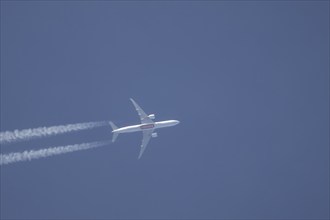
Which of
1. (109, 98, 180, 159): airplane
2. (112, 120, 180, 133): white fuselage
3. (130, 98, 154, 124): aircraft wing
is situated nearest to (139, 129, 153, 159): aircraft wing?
(109, 98, 180, 159): airplane

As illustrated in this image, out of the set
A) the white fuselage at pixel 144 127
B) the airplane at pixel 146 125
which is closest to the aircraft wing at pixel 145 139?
the airplane at pixel 146 125

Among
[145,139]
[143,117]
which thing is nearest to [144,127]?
[143,117]

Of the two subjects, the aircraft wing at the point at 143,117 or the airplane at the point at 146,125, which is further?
the aircraft wing at the point at 143,117

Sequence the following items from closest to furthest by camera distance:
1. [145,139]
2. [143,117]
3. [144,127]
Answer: [144,127] → [143,117] → [145,139]

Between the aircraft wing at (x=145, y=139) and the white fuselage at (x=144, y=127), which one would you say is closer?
the white fuselage at (x=144, y=127)

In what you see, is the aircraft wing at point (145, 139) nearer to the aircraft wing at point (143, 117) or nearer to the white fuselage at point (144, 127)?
the white fuselage at point (144, 127)

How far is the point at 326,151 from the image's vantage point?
150m

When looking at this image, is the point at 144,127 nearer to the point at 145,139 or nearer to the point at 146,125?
the point at 146,125

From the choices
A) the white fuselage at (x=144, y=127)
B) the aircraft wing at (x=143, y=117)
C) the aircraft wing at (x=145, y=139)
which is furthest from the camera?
the aircraft wing at (x=145, y=139)

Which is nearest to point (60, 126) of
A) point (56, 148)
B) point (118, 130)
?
point (56, 148)

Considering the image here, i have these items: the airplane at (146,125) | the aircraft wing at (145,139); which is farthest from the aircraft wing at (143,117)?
the aircraft wing at (145,139)

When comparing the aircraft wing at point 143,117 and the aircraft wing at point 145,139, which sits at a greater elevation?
the aircraft wing at point 143,117

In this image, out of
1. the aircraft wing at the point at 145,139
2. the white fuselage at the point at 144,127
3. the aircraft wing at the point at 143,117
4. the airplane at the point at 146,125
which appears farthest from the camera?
the aircraft wing at the point at 145,139

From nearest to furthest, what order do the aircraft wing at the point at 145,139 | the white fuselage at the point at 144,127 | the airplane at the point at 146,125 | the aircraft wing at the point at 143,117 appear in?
the white fuselage at the point at 144,127 < the airplane at the point at 146,125 < the aircraft wing at the point at 143,117 < the aircraft wing at the point at 145,139
